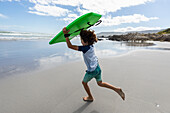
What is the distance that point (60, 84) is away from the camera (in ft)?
10.4

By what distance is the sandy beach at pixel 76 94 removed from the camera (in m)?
2.18

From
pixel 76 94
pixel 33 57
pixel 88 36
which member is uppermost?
pixel 88 36

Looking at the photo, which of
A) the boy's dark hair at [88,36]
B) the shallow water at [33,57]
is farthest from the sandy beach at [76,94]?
the boy's dark hair at [88,36]

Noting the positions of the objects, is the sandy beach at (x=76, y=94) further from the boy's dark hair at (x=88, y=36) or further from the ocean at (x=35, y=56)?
the boy's dark hair at (x=88, y=36)

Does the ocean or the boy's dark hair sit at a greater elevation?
the boy's dark hair

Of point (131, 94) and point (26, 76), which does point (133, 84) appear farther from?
point (26, 76)

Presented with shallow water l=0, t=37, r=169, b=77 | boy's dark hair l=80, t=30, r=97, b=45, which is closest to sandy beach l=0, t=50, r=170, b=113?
shallow water l=0, t=37, r=169, b=77

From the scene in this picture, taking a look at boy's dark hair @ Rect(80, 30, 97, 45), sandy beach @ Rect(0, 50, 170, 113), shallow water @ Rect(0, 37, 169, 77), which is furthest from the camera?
shallow water @ Rect(0, 37, 169, 77)

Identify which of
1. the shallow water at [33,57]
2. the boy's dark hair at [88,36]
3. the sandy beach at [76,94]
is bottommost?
the sandy beach at [76,94]

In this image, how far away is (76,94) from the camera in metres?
2.70

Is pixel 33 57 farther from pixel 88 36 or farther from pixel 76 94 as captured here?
pixel 88 36

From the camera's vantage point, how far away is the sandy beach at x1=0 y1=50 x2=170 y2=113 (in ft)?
7.14

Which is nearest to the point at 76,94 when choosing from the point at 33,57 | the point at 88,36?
the point at 88,36

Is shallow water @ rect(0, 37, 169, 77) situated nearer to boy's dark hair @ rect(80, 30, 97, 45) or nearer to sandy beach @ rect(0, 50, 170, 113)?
sandy beach @ rect(0, 50, 170, 113)
